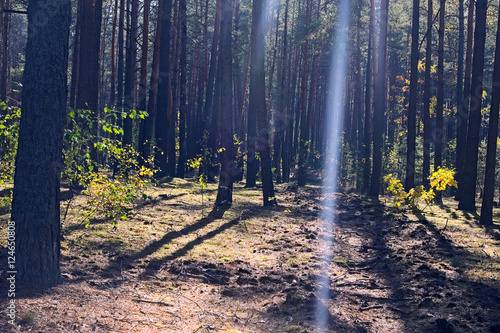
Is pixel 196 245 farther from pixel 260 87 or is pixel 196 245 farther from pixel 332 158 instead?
Result: pixel 332 158

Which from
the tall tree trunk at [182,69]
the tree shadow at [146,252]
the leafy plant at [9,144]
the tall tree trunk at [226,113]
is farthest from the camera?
the tall tree trunk at [182,69]

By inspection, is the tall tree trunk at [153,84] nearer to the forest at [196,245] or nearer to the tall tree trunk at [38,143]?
the forest at [196,245]

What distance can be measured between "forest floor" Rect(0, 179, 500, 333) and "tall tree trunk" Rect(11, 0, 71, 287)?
1.46 feet

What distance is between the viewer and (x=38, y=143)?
466 centimetres

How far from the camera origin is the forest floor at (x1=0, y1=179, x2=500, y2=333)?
4680 millimetres

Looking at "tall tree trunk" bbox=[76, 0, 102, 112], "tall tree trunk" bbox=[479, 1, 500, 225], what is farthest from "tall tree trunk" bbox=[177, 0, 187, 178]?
"tall tree trunk" bbox=[479, 1, 500, 225]

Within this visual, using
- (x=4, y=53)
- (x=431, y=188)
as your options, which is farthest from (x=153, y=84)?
(x=431, y=188)

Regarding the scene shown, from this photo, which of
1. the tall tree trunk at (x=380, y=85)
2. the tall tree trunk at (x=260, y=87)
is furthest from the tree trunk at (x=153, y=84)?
the tall tree trunk at (x=380, y=85)

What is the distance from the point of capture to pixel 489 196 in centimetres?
973

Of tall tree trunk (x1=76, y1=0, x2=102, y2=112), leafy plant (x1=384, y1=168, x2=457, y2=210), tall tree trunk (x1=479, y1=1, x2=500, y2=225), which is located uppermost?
tall tree trunk (x1=76, y1=0, x2=102, y2=112)

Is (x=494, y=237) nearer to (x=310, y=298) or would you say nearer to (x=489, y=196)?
(x=489, y=196)

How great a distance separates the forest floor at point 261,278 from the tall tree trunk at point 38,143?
1.46ft

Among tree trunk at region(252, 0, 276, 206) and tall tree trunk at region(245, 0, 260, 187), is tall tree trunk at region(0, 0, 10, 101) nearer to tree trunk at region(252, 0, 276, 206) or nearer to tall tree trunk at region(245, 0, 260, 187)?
tall tree trunk at region(245, 0, 260, 187)

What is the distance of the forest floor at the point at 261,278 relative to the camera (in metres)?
4.68
